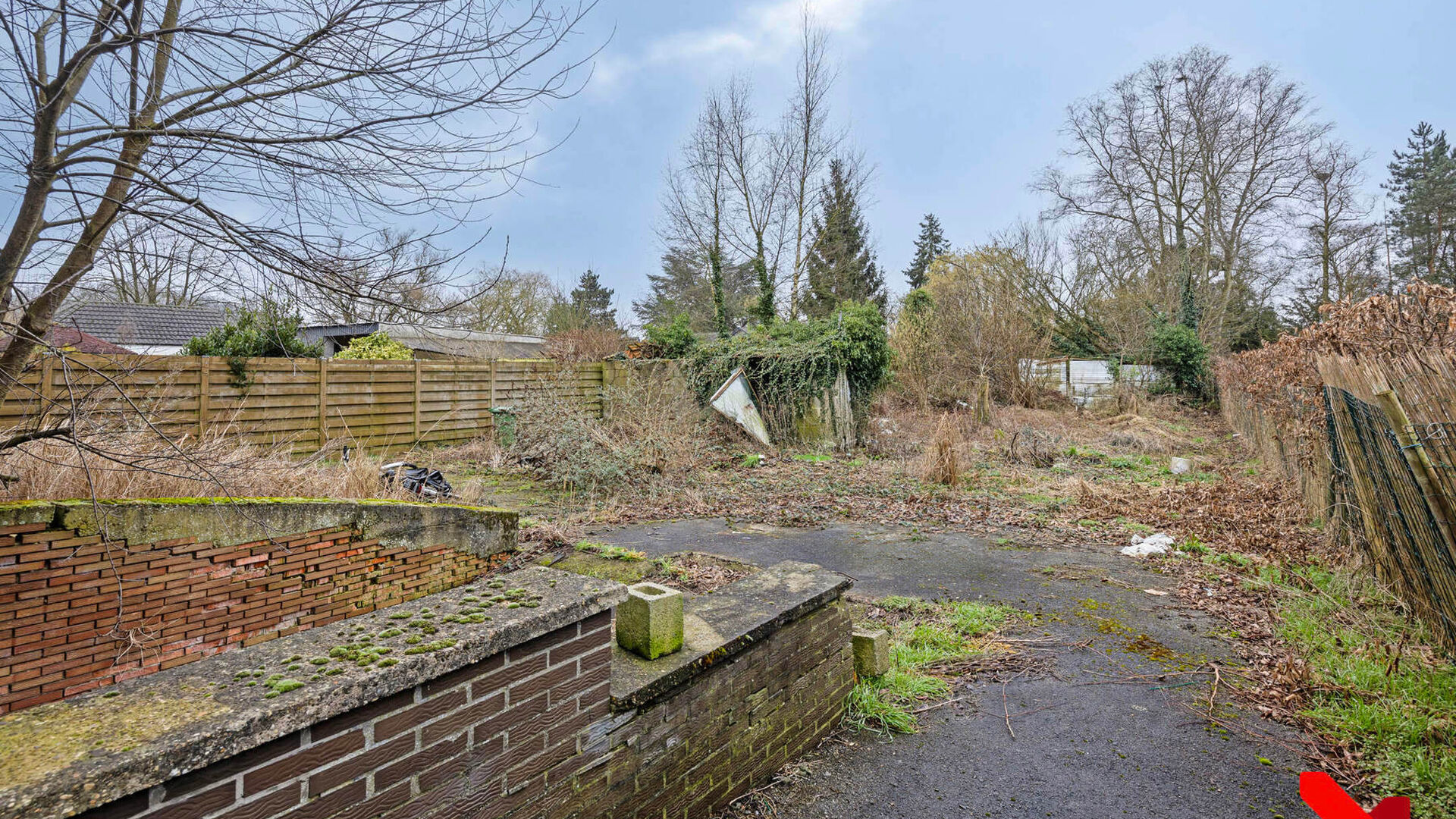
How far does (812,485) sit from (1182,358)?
15.2 meters

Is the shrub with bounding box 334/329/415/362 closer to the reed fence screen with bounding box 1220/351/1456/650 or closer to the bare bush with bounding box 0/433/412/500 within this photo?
the bare bush with bounding box 0/433/412/500

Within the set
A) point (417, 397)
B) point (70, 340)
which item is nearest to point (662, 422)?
point (417, 397)

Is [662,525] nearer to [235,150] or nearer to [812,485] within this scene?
[812,485]

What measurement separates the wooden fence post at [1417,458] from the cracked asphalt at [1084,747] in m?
1.27

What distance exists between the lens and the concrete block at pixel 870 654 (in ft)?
11.8

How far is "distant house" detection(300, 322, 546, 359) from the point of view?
9.63ft

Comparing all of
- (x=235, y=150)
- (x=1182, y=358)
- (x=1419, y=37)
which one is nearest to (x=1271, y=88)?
(x=1182, y=358)

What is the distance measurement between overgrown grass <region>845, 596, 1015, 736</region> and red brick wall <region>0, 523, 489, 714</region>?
9.62ft

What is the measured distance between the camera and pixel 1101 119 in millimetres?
21609

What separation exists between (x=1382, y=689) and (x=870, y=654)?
237cm

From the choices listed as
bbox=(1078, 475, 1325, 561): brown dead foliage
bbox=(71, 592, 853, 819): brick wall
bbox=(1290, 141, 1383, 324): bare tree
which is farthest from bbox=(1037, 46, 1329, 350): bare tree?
bbox=(71, 592, 853, 819): brick wall

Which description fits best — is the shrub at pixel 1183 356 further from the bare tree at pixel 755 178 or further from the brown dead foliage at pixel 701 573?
the brown dead foliage at pixel 701 573

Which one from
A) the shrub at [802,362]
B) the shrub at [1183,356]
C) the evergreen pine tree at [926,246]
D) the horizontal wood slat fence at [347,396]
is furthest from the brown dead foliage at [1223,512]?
the evergreen pine tree at [926,246]

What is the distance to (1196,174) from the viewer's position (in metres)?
20.5
